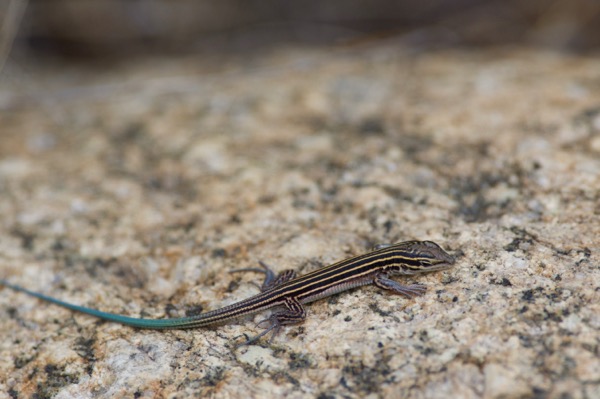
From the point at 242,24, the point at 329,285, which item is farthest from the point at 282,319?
the point at 242,24

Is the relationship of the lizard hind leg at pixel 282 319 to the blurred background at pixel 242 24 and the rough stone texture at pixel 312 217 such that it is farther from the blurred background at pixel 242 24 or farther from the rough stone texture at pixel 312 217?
the blurred background at pixel 242 24

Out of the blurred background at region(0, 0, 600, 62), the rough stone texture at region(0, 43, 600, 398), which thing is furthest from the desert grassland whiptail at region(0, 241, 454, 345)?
the blurred background at region(0, 0, 600, 62)

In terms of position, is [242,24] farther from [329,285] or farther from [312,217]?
[329,285]

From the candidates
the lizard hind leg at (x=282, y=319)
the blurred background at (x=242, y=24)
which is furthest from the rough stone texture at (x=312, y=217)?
the blurred background at (x=242, y=24)

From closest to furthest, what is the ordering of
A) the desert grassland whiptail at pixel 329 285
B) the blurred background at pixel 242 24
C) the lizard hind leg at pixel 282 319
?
the lizard hind leg at pixel 282 319 → the desert grassland whiptail at pixel 329 285 → the blurred background at pixel 242 24

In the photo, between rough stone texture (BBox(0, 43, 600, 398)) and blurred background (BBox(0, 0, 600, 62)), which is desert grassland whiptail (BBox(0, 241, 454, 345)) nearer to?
rough stone texture (BBox(0, 43, 600, 398))

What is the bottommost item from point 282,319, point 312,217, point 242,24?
point 282,319
